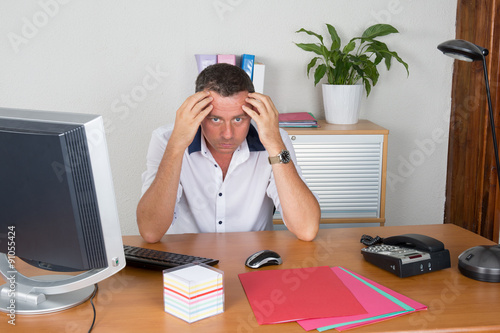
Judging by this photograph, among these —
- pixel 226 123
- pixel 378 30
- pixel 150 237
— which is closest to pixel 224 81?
pixel 226 123

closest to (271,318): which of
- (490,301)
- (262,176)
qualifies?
(490,301)

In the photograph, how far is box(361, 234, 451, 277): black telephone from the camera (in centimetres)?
143

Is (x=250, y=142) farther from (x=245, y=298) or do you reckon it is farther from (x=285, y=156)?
(x=245, y=298)

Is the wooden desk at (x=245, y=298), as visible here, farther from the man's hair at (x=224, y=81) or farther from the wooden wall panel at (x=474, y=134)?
the wooden wall panel at (x=474, y=134)

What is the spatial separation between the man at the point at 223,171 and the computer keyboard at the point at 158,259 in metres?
0.18

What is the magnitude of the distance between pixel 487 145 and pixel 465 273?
67.2 inches

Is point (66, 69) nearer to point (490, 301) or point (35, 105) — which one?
point (35, 105)

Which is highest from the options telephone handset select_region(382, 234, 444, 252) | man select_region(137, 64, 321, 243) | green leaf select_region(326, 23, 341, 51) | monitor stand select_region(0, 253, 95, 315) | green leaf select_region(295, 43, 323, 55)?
green leaf select_region(326, 23, 341, 51)

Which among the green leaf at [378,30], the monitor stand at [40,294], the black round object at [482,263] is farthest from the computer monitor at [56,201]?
the green leaf at [378,30]

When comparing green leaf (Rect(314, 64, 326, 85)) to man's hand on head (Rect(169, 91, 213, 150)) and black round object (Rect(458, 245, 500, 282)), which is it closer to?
man's hand on head (Rect(169, 91, 213, 150))

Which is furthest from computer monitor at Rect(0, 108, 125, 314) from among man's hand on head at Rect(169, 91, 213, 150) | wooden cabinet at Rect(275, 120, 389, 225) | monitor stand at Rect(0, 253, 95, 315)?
wooden cabinet at Rect(275, 120, 389, 225)

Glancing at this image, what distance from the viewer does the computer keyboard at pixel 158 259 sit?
4.79 feet

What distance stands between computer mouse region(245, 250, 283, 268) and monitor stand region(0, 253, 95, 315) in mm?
433

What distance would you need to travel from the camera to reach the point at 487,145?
9.64 ft
